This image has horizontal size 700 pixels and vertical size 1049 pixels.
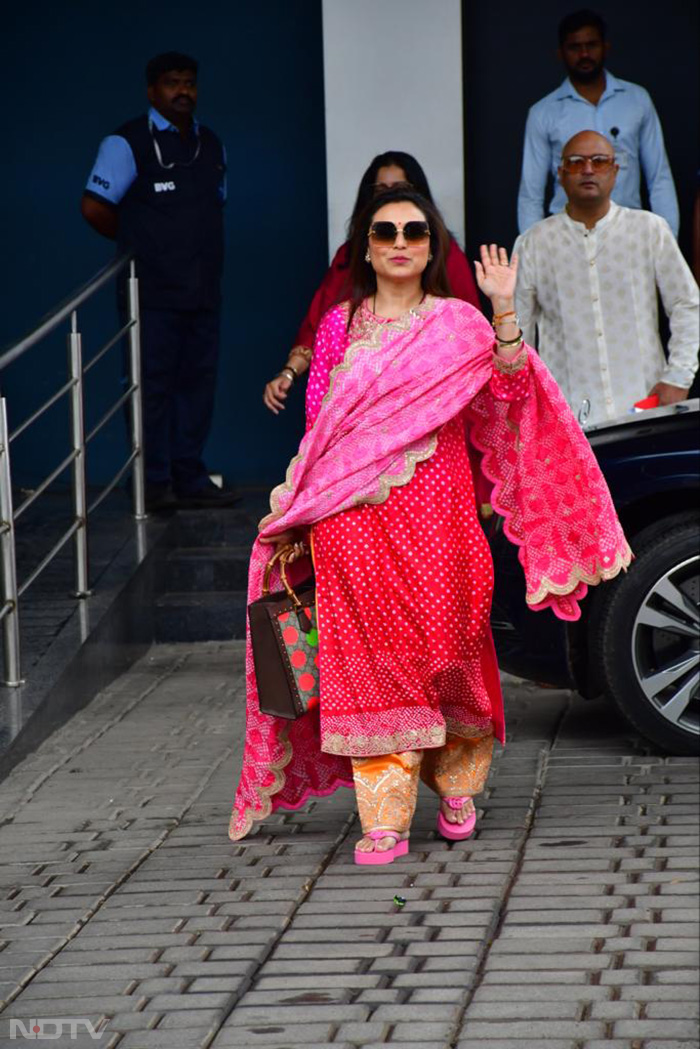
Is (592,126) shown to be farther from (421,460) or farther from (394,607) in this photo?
(394,607)

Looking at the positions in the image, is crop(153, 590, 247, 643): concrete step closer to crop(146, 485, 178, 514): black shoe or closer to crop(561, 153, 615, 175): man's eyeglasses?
crop(146, 485, 178, 514): black shoe

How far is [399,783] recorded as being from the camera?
5875 mm

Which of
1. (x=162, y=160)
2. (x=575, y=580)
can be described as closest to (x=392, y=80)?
(x=162, y=160)

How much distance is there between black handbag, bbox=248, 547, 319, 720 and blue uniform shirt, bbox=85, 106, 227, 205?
180 inches

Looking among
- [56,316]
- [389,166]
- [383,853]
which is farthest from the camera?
[56,316]

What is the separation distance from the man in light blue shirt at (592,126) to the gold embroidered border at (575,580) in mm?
4085

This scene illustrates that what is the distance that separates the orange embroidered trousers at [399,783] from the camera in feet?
19.2

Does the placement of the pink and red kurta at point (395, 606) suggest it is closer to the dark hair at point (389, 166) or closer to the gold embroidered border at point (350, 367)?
the gold embroidered border at point (350, 367)

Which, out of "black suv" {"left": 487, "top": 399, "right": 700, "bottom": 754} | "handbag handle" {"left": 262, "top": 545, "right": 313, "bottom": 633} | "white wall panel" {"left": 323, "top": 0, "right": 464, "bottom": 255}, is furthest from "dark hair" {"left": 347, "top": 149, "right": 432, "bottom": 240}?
"white wall panel" {"left": 323, "top": 0, "right": 464, "bottom": 255}

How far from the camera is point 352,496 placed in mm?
5844

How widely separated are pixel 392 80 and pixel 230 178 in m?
1.33

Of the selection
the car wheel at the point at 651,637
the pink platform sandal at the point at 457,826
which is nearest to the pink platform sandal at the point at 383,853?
the pink platform sandal at the point at 457,826

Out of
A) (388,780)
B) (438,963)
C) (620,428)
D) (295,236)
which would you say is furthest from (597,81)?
(438,963)

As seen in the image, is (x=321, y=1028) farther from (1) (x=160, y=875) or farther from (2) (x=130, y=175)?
(2) (x=130, y=175)
